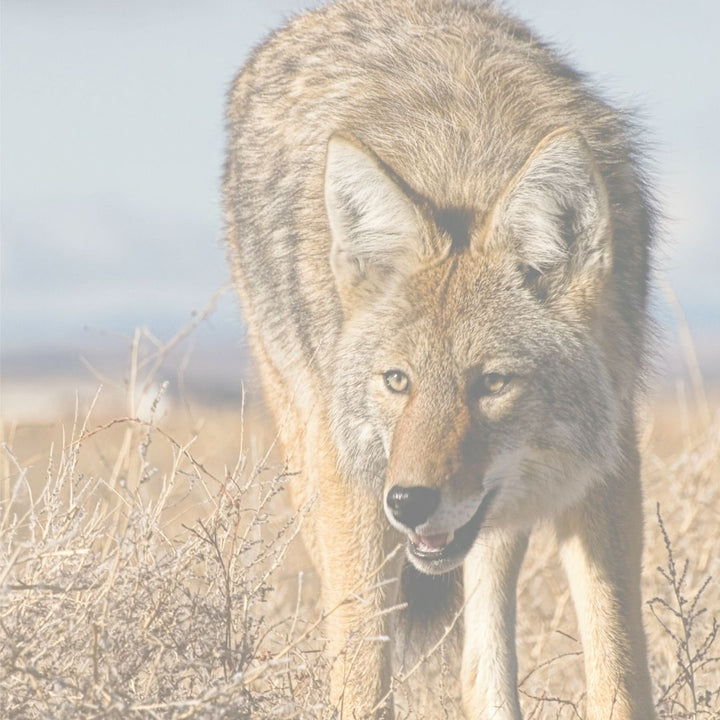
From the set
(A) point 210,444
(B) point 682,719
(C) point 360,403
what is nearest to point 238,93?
(C) point 360,403

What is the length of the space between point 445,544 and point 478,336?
0.60 m

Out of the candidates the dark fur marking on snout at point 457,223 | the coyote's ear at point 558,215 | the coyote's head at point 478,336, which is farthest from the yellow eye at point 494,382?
the dark fur marking on snout at point 457,223

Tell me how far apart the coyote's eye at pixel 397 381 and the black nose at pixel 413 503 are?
41 cm

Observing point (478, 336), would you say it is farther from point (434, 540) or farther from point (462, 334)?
point (434, 540)

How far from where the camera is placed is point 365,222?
3961mm

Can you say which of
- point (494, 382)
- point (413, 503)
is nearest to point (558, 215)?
point (494, 382)

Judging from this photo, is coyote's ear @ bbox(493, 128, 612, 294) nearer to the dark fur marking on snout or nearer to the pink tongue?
the dark fur marking on snout

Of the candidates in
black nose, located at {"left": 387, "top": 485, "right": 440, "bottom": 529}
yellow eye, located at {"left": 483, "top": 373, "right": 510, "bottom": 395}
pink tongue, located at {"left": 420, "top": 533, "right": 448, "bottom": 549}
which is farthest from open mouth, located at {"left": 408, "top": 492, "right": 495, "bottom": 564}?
yellow eye, located at {"left": 483, "top": 373, "right": 510, "bottom": 395}

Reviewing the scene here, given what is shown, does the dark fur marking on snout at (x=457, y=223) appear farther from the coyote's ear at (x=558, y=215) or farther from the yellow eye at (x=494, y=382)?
the yellow eye at (x=494, y=382)

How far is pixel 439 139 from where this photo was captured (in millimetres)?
4207

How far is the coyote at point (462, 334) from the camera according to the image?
3.67 m

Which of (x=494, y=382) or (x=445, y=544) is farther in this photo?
(x=494, y=382)

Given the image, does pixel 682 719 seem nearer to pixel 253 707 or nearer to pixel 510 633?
pixel 510 633

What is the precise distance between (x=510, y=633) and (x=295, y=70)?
2377 mm
